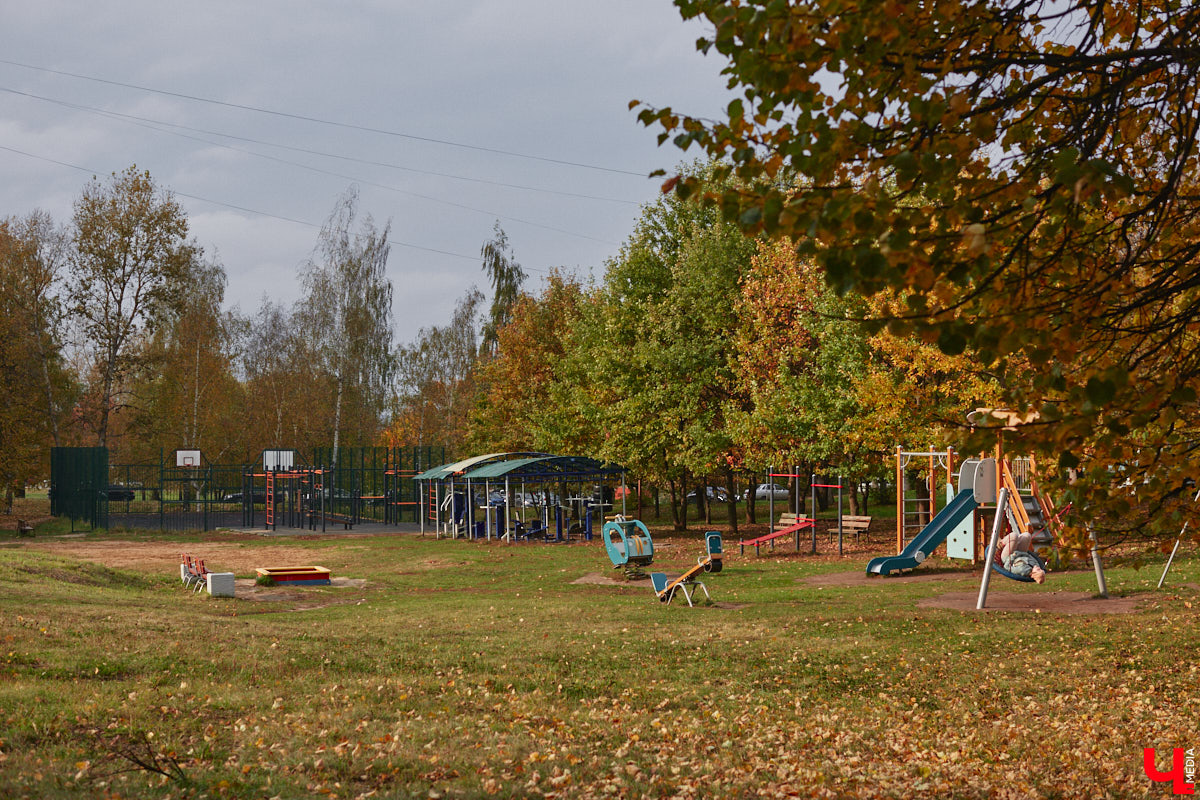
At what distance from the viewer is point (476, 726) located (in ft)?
22.2

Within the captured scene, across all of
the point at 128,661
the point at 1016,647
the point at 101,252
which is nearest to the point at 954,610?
the point at 1016,647

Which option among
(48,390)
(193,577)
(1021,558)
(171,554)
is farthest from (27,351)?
(1021,558)

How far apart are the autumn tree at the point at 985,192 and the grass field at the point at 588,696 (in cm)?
258

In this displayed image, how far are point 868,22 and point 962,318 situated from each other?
3.78 ft

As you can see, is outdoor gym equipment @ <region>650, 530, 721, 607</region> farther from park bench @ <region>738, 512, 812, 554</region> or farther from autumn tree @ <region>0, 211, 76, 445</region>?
autumn tree @ <region>0, 211, 76, 445</region>

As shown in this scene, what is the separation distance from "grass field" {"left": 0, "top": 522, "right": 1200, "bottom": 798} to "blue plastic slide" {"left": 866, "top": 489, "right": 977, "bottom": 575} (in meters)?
2.66

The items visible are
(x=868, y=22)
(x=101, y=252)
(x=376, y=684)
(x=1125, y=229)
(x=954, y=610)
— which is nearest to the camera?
(x=868, y=22)

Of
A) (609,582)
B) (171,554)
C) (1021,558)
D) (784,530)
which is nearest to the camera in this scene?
(1021,558)

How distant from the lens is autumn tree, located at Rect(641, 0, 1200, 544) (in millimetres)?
3219

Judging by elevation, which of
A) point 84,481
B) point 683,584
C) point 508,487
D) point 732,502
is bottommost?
point 683,584

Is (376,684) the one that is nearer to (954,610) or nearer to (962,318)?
(962,318)

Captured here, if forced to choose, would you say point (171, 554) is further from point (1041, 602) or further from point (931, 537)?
point (1041, 602)

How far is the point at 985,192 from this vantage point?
12.1 ft

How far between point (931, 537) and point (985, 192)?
1568 centimetres
